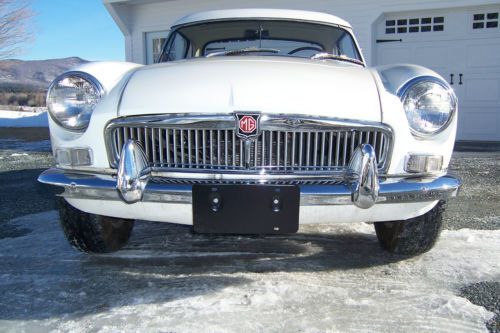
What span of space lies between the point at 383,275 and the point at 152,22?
10.5 meters

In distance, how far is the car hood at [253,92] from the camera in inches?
82.5

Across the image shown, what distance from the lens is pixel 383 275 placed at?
2398 mm

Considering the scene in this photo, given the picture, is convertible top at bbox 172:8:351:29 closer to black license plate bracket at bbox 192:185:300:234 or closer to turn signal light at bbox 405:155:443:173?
turn signal light at bbox 405:155:443:173

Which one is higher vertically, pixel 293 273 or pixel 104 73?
pixel 104 73

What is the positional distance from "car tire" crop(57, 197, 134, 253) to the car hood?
0.69m

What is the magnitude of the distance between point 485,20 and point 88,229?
9015 mm

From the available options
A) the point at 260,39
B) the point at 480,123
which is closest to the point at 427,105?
the point at 260,39

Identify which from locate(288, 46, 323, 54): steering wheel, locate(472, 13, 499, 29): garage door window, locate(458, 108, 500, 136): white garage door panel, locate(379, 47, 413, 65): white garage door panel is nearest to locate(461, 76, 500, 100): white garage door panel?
locate(458, 108, 500, 136): white garage door panel

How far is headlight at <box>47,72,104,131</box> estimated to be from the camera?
2.32m

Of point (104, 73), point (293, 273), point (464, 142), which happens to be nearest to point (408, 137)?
point (293, 273)

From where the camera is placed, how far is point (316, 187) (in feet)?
6.68

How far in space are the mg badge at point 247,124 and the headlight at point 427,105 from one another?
762mm

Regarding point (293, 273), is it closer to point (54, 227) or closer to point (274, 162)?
point (274, 162)

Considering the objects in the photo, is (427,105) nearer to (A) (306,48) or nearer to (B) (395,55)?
(A) (306,48)
